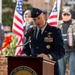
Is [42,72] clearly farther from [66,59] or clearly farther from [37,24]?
[66,59]

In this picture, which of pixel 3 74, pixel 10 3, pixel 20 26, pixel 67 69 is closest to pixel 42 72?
pixel 3 74

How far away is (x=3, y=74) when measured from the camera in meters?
10.0

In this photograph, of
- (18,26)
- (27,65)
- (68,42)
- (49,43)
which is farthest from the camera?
(18,26)

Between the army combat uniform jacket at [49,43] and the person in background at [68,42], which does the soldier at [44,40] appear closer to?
the army combat uniform jacket at [49,43]

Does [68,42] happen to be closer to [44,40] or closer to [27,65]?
[44,40]

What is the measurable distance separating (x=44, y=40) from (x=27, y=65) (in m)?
0.97

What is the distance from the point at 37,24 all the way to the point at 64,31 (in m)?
4.16

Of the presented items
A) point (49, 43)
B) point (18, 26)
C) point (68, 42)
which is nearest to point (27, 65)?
point (49, 43)

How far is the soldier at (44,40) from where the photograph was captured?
6562 mm

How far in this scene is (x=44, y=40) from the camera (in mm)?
6664

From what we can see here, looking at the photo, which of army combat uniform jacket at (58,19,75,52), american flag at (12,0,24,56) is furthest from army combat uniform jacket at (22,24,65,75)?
american flag at (12,0,24,56)

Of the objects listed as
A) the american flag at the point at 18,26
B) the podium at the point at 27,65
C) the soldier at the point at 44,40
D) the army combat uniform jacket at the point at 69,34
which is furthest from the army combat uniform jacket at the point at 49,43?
the american flag at the point at 18,26

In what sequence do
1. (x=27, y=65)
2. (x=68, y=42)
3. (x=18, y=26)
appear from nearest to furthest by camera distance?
(x=27, y=65)
(x=68, y=42)
(x=18, y=26)

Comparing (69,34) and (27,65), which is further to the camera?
(69,34)
